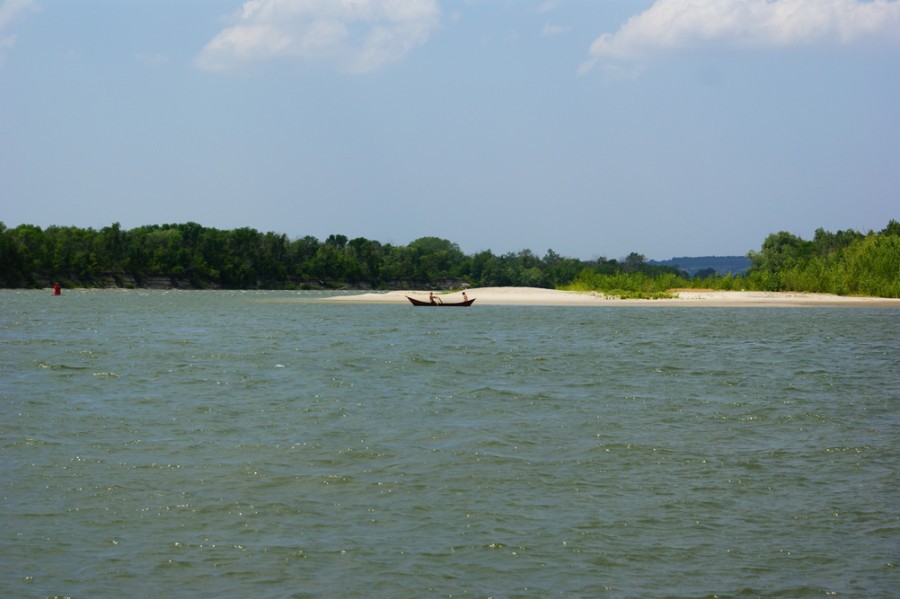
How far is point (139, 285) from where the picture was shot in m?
149

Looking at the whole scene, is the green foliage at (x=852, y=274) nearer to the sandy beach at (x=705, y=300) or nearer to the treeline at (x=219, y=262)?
the sandy beach at (x=705, y=300)

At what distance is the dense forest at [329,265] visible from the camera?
77.1 meters

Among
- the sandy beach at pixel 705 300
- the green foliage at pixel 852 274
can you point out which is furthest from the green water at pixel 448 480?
the green foliage at pixel 852 274

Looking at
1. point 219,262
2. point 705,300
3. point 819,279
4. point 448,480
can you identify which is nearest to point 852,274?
point 819,279

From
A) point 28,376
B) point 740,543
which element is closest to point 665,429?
point 740,543

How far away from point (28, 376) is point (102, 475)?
1317 cm

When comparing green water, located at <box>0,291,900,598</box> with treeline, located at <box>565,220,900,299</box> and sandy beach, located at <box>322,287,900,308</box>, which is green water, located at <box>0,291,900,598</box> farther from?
treeline, located at <box>565,220,900,299</box>

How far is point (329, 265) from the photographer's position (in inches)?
6969

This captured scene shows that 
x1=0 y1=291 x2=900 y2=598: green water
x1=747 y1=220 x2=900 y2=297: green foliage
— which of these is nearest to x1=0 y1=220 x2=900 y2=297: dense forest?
x1=747 y1=220 x2=900 y2=297: green foliage

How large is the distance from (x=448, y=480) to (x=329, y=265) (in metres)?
166

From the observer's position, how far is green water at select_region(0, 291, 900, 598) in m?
8.63

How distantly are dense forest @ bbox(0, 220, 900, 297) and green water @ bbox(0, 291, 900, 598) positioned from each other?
5256 cm

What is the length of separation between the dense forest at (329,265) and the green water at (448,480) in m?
52.6

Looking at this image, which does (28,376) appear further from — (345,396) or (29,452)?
(29,452)
